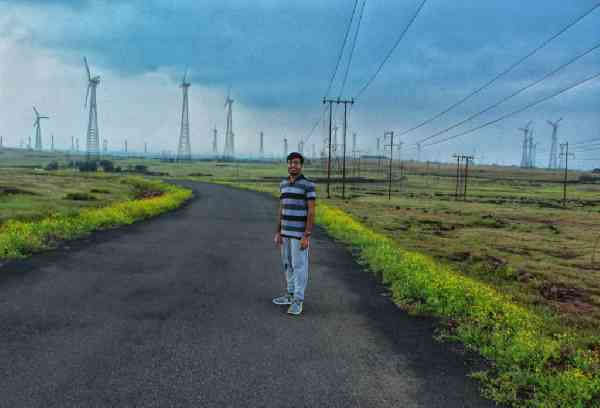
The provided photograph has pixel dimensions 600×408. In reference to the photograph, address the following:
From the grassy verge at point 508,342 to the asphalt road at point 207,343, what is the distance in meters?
0.37

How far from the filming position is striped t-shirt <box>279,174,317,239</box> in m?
7.27

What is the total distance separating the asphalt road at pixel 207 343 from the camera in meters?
4.60

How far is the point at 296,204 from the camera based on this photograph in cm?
735

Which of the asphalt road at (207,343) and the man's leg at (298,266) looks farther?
the man's leg at (298,266)

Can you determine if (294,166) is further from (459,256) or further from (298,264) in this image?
(459,256)

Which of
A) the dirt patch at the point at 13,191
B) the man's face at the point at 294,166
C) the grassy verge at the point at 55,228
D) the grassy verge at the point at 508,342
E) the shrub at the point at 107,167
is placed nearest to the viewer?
the grassy verge at the point at 508,342

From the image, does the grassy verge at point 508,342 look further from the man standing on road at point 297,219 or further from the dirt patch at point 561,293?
the dirt patch at point 561,293

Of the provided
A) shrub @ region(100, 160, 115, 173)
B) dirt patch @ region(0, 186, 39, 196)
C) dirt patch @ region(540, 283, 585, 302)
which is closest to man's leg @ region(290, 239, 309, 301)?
dirt patch @ region(540, 283, 585, 302)

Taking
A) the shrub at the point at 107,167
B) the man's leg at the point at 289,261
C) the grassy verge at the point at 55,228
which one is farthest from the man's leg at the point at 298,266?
the shrub at the point at 107,167

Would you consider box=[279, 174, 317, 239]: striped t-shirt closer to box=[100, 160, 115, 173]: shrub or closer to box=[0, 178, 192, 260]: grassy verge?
box=[0, 178, 192, 260]: grassy verge

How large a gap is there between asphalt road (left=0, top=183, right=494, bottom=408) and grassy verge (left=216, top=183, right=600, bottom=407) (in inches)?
14.7

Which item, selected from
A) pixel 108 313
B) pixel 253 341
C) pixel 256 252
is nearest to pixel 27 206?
pixel 256 252

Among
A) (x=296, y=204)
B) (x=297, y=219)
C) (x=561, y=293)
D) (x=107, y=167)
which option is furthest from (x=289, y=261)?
(x=107, y=167)

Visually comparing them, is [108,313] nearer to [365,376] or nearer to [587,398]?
[365,376]
